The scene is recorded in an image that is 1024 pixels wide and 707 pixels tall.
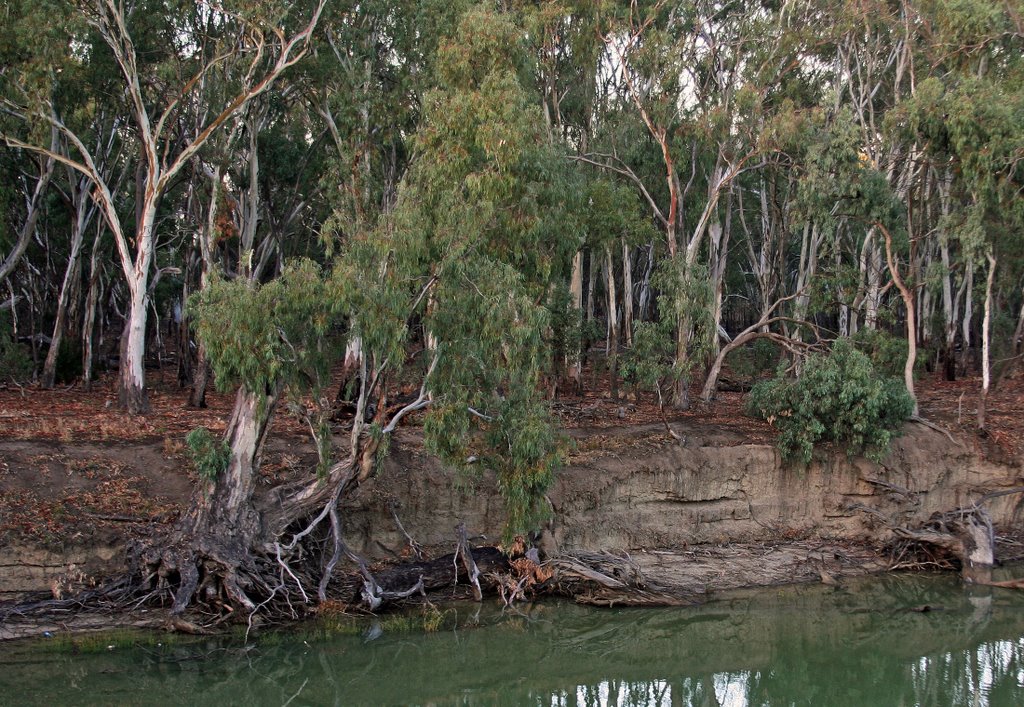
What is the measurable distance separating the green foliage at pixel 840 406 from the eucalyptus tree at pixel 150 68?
11.4m

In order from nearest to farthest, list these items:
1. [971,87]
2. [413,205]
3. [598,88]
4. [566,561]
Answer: [413,205] → [566,561] → [971,87] → [598,88]

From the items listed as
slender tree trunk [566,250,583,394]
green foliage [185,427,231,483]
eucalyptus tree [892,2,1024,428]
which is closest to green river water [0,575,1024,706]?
green foliage [185,427,231,483]

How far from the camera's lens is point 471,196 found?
49.9ft

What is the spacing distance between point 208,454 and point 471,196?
5.31 m

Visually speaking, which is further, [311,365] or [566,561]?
[566,561]

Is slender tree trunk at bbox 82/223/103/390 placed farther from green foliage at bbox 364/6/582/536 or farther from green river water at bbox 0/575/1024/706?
green river water at bbox 0/575/1024/706

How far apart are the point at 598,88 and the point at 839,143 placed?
8.67 m

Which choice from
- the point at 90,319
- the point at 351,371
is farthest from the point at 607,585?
the point at 90,319

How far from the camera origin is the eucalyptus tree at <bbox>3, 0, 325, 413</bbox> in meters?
19.0

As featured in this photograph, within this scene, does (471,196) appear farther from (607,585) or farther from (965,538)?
(965,538)

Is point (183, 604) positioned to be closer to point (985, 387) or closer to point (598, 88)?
point (985, 387)

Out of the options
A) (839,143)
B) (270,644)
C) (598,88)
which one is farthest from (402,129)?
(270,644)

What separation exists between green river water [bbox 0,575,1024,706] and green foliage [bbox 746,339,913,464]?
3690 mm

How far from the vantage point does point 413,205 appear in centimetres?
1377
